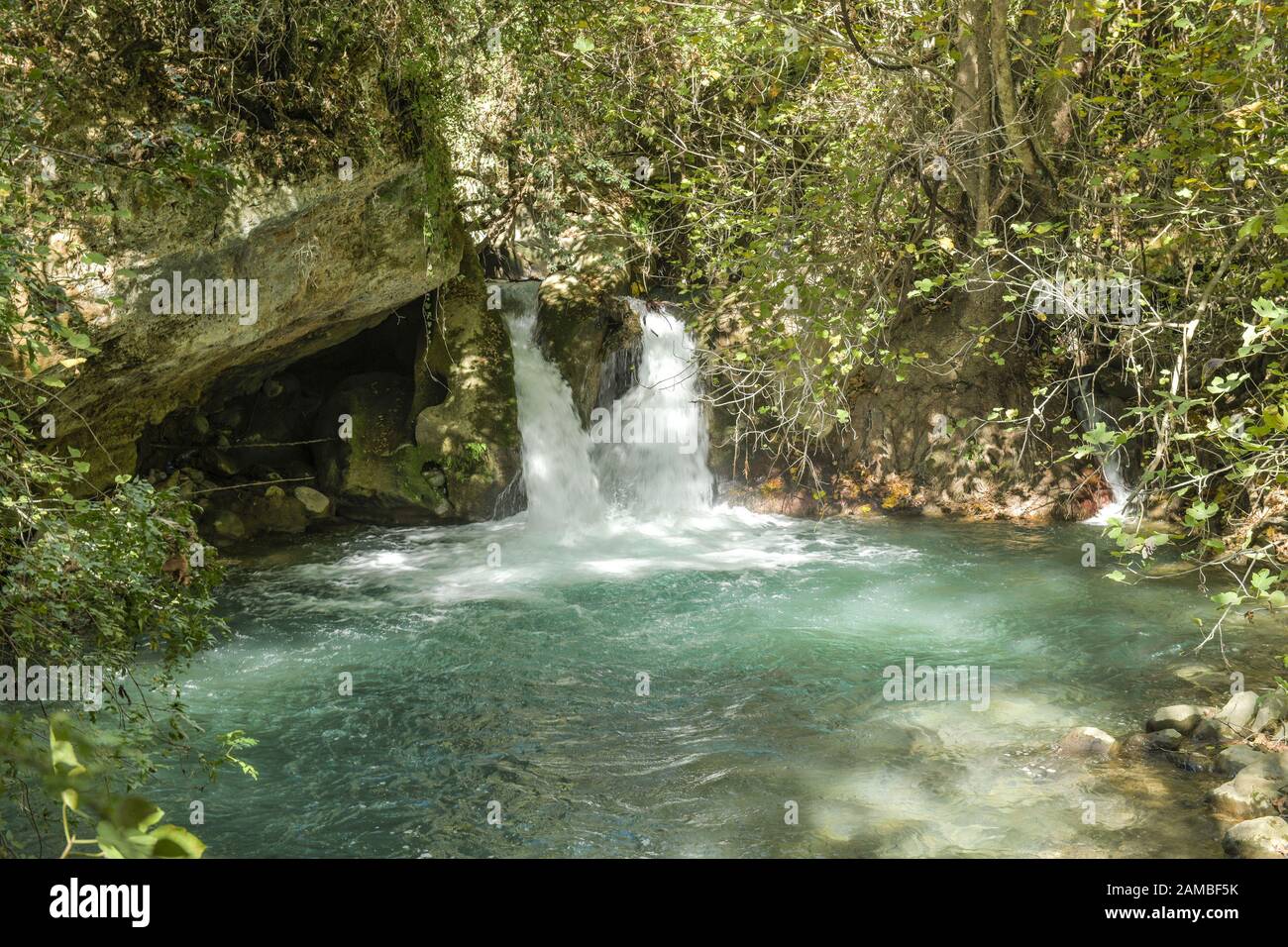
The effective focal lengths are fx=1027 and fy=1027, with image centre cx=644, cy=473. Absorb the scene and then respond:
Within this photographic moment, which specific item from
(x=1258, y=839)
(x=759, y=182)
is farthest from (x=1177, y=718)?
(x=759, y=182)

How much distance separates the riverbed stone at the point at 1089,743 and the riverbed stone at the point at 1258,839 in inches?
40.9

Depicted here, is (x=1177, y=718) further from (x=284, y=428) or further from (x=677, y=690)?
(x=284, y=428)

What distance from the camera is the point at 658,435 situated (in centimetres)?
1198

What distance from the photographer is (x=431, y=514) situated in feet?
36.1

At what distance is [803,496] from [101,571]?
8.51m

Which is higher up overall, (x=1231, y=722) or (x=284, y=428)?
(x=284, y=428)

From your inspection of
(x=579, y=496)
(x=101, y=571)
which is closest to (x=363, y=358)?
(x=579, y=496)

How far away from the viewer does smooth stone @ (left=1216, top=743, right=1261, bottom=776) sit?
211 inches

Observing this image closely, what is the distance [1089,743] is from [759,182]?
5736mm

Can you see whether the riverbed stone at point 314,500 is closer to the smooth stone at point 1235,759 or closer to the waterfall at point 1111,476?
the waterfall at point 1111,476

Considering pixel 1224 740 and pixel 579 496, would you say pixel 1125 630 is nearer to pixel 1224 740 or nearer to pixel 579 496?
pixel 1224 740

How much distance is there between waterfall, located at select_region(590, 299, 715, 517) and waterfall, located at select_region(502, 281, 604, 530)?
28 cm

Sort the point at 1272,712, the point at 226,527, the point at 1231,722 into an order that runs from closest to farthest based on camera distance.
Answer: the point at 1272,712 < the point at 1231,722 < the point at 226,527

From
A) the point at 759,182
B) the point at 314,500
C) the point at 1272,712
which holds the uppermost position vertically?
the point at 759,182
